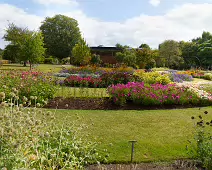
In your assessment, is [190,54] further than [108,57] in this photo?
Yes

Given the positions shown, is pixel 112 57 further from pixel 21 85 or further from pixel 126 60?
pixel 21 85

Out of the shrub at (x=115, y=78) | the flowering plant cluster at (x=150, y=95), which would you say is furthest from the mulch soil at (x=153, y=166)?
the shrub at (x=115, y=78)

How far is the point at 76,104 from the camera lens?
791cm

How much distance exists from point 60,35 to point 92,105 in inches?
1798

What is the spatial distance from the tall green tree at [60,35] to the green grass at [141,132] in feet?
146

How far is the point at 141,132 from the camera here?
5234 millimetres

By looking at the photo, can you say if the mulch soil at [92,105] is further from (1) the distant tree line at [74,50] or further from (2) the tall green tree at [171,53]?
(2) the tall green tree at [171,53]

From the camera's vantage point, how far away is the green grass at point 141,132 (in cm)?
414

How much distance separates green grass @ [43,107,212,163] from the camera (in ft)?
13.6

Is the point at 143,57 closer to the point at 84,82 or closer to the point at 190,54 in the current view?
the point at 84,82

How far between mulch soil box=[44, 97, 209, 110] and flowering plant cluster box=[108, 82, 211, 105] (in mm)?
163

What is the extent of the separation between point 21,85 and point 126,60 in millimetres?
23253

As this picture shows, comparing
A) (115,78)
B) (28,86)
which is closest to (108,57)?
(115,78)

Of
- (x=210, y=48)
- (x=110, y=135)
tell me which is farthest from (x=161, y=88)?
(x=210, y=48)
